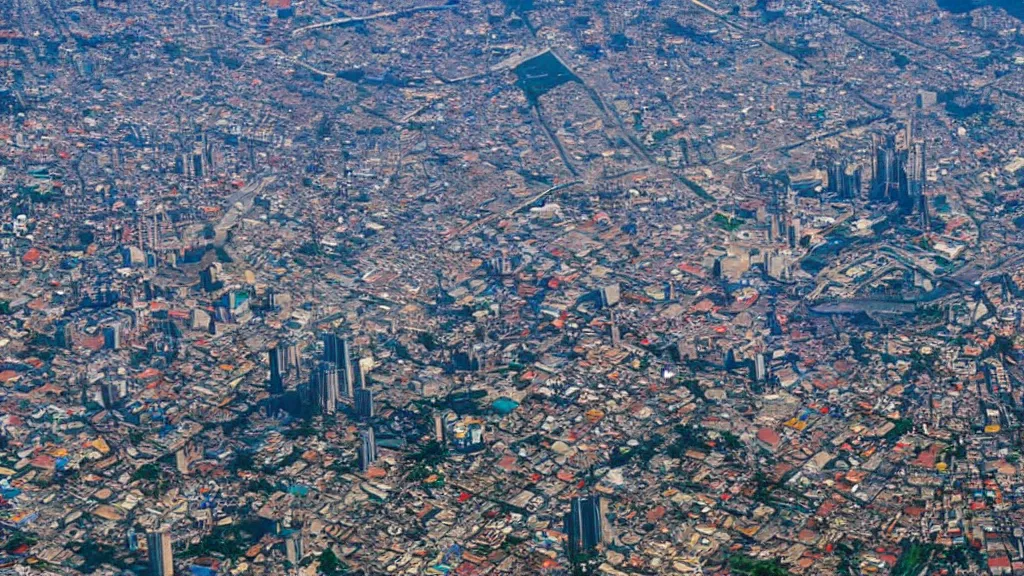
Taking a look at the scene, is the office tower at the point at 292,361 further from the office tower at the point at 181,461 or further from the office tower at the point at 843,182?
the office tower at the point at 843,182

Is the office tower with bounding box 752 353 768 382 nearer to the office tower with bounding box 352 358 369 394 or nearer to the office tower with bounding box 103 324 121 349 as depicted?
the office tower with bounding box 352 358 369 394

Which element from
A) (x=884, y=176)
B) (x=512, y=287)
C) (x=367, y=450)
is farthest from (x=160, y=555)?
(x=884, y=176)

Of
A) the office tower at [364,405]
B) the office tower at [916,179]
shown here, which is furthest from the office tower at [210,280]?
the office tower at [916,179]

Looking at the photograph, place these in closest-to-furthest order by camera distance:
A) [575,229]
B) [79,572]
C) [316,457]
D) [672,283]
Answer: [79,572]
[316,457]
[672,283]
[575,229]

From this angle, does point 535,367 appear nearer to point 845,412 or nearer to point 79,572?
point 845,412

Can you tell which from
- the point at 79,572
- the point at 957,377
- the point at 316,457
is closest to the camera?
the point at 79,572

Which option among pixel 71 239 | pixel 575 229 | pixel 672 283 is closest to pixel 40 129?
pixel 71 239

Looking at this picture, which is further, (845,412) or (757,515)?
(845,412)
